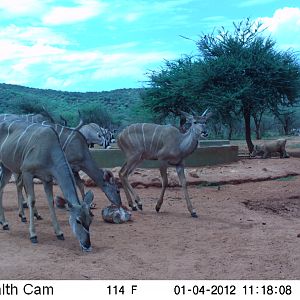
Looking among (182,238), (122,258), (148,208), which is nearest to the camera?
(122,258)

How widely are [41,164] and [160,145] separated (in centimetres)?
366

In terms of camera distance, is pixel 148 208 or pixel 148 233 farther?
pixel 148 208

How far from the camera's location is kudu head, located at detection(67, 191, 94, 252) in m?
7.38

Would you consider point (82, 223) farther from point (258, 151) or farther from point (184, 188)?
point (258, 151)

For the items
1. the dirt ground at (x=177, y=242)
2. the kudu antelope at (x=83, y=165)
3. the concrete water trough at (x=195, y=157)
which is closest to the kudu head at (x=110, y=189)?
the kudu antelope at (x=83, y=165)

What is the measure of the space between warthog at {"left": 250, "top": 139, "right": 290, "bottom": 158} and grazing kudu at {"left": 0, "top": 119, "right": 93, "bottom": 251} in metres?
14.9

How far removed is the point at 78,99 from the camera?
6328 cm

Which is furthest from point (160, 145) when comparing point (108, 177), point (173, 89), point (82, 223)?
point (173, 89)

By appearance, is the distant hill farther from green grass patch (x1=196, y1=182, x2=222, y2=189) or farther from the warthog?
green grass patch (x1=196, y1=182, x2=222, y2=189)
